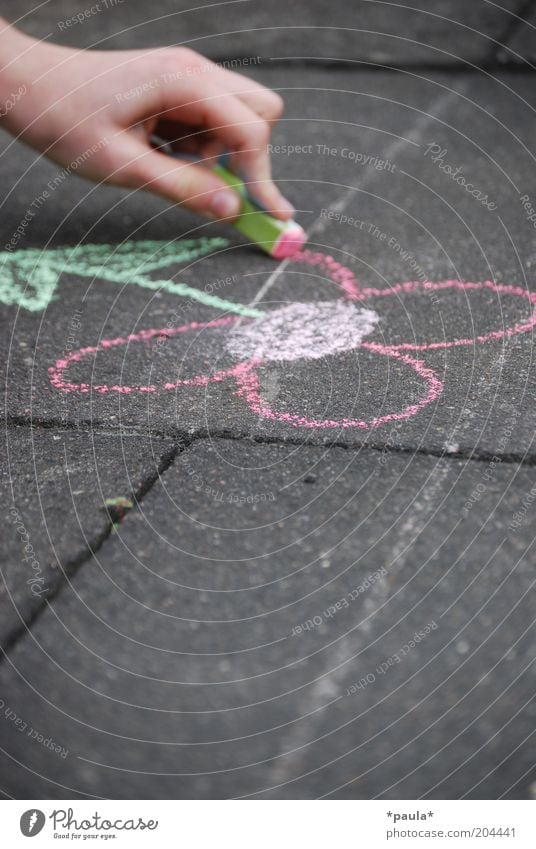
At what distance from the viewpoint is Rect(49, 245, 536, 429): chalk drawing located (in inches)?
61.6

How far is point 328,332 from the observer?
1762mm

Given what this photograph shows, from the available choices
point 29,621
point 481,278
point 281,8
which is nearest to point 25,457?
point 29,621

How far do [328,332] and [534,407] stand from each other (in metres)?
0.43

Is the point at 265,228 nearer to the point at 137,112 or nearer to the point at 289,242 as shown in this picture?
the point at 289,242

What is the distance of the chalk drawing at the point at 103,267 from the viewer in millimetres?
1903

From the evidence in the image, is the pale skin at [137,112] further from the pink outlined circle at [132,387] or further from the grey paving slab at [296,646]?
the grey paving slab at [296,646]

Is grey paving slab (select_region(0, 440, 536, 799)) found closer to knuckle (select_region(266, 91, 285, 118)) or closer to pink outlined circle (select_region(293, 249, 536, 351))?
pink outlined circle (select_region(293, 249, 536, 351))

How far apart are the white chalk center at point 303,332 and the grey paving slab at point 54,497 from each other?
321mm

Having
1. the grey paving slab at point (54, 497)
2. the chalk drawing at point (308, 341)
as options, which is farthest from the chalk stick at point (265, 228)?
the grey paving slab at point (54, 497)

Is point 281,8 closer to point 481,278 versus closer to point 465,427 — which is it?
point 481,278

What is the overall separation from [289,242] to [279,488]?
0.83 meters
